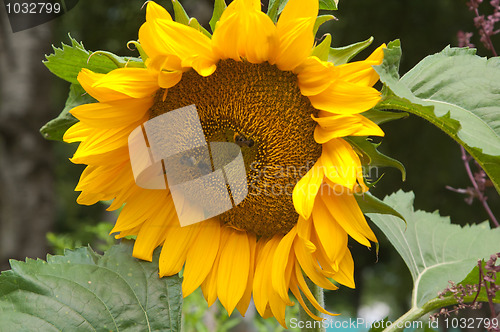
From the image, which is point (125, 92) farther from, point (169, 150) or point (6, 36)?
point (6, 36)

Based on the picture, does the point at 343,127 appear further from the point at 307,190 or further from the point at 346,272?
the point at 346,272

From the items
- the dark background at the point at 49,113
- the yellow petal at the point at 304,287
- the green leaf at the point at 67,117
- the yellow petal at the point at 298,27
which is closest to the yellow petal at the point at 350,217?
the yellow petal at the point at 304,287

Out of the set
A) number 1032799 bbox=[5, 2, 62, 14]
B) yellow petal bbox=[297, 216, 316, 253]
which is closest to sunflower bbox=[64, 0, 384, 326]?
yellow petal bbox=[297, 216, 316, 253]

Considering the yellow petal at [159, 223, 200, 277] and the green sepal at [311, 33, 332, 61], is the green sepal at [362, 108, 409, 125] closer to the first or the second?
the green sepal at [311, 33, 332, 61]

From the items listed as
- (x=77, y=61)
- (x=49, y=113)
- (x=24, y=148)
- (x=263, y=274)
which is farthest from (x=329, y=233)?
(x=49, y=113)

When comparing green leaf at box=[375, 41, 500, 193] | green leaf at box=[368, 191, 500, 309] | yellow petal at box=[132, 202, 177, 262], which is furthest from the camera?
green leaf at box=[368, 191, 500, 309]
